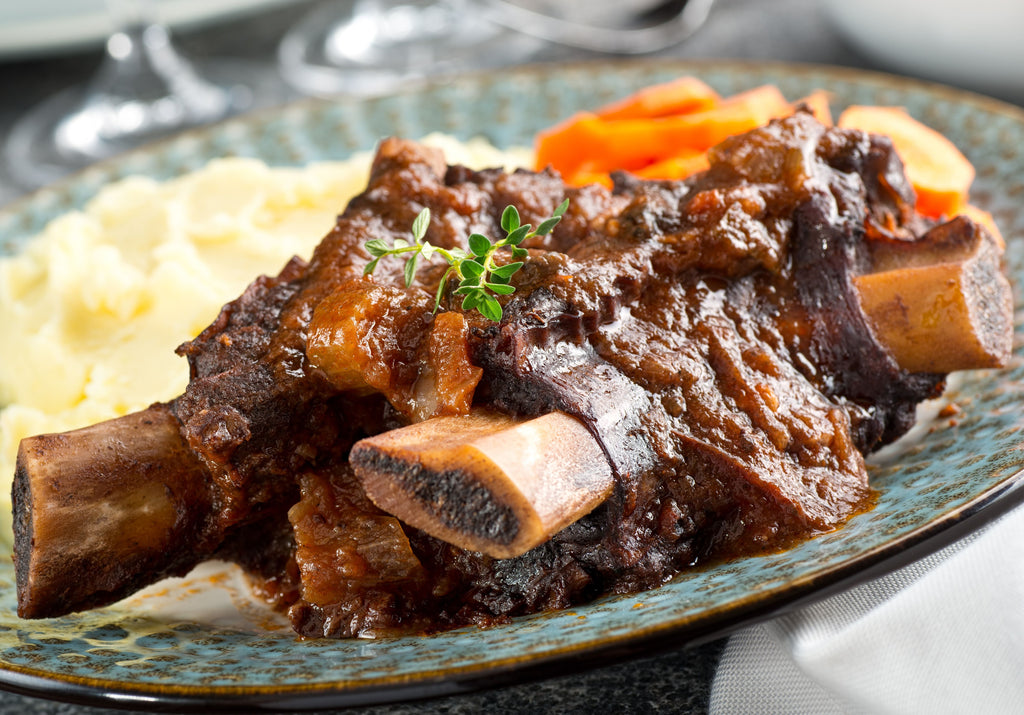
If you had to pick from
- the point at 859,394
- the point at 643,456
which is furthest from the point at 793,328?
the point at 643,456

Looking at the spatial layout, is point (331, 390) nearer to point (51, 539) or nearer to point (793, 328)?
point (51, 539)

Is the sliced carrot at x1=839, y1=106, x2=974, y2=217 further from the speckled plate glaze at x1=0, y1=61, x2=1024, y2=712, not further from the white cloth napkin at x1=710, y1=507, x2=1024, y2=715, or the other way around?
the white cloth napkin at x1=710, y1=507, x2=1024, y2=715

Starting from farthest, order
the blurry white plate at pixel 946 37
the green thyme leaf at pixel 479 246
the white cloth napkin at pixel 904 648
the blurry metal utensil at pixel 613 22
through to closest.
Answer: the blurry metal utensil at pixel 613 22
the blurry white plate at pixel 946 37
the green thyme leaf at pixel 479 246
the white cloth napkin at pixel 904 648

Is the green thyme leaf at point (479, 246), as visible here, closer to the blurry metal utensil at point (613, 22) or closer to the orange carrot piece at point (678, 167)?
the orange carrot piece at point (678, 167)

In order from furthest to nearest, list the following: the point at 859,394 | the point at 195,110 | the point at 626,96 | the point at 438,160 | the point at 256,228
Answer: the point at 195,110
the point at 626,96
the point at 256,228
the point at 438,160
the point at 859,394

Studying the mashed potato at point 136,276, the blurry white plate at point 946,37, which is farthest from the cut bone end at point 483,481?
the blurry white plate at point 946,37

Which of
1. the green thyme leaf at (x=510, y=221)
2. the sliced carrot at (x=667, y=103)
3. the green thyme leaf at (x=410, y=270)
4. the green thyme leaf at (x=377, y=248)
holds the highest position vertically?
the green thyme leaf at (x=510, y=221)

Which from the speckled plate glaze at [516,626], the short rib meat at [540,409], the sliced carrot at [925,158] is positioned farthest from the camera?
the sliced carrot at [925,158]
